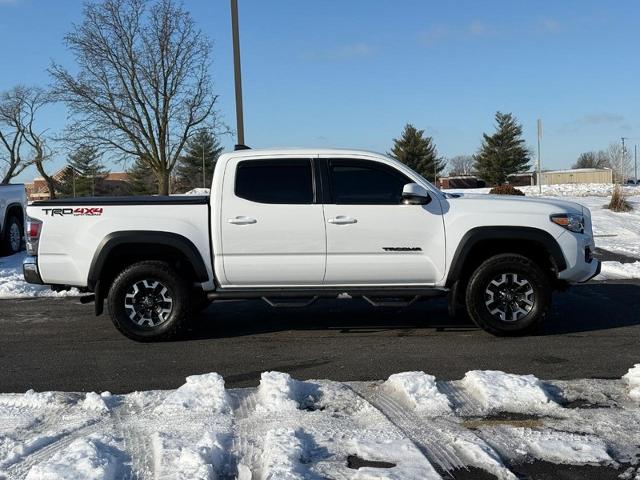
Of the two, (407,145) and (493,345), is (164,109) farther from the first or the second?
(407,145)

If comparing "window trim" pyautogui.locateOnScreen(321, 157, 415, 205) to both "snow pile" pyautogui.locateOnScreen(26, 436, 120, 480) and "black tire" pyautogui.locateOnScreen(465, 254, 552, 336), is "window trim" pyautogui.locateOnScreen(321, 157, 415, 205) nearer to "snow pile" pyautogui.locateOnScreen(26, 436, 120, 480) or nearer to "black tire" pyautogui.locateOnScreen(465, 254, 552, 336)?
"black tire" pyautogui.locateOnScreen(465, 254, 552, 336)

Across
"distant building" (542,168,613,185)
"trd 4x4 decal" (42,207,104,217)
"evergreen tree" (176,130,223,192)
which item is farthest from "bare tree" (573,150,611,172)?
"trd 4x4 decal" (42,207,104,217)

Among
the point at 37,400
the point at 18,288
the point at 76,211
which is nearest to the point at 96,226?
the point at 76,211

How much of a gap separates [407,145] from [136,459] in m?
61.3

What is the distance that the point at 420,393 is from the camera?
4.79m

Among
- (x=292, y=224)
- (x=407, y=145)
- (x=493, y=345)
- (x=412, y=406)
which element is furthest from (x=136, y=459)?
(x=407, y=145)

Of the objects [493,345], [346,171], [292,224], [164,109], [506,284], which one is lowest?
[493,345]

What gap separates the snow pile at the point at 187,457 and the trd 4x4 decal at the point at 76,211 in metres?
3.38

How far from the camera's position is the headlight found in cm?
684

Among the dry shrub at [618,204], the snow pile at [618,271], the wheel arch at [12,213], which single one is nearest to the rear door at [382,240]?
the snow pile at [618,271]

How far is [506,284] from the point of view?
22.8ft

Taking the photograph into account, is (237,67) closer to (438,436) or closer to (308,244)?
(308,244)

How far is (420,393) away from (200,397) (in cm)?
156

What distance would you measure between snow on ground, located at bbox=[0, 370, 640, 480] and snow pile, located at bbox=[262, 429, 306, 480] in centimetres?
1
